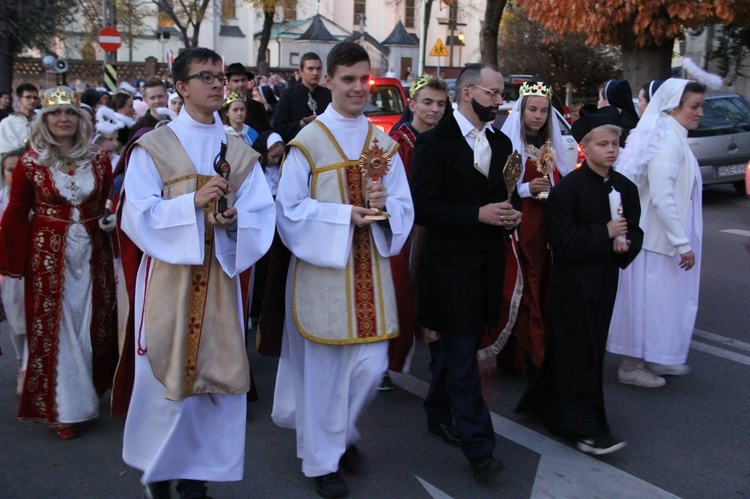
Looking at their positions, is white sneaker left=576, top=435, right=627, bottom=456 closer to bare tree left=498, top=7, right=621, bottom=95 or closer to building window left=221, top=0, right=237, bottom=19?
bare tree left=498, top=7, right=621, bottom=95

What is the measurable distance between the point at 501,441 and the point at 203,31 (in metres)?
60.3

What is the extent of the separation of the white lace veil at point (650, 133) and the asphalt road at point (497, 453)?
1.46 m

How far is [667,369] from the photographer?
598 centimetres

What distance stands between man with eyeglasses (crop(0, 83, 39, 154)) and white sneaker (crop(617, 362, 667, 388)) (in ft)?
18.8

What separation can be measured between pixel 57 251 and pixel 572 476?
3.05 m

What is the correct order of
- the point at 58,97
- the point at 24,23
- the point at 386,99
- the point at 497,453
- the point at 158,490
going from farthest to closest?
the point at 24,23 → the point at 386,99 → the point at 58,97 → the point at 497,453 → the point at 158,490

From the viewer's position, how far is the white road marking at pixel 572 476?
4.21 m

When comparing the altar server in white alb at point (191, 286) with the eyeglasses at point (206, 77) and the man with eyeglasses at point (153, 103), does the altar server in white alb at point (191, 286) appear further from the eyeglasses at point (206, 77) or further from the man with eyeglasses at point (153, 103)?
the man with eyeglasses at point (153, 103)

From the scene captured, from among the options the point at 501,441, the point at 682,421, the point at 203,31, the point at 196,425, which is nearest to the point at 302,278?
the point at 196,425

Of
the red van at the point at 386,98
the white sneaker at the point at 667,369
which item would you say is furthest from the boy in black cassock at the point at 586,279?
the red van at the point at 386,98

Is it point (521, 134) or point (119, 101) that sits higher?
point (119, 101)

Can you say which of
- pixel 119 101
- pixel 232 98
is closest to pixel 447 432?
pixel 232 98

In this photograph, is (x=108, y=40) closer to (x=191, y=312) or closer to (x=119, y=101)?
(x=119, y=101)

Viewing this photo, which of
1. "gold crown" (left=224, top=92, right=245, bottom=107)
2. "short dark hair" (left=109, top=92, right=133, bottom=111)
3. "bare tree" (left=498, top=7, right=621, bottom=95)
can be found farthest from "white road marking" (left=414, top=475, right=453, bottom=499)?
"bare tree" (left=498, top=7, right=621, bottom=95)
